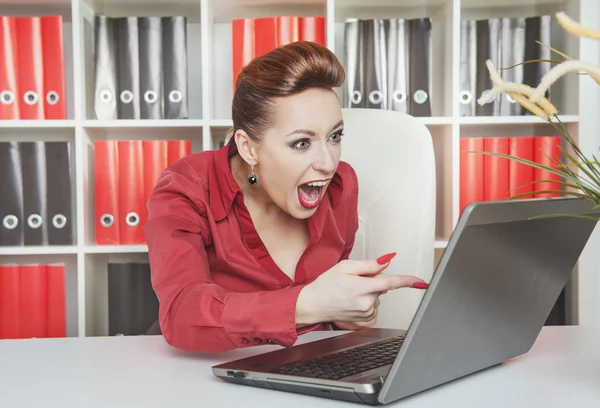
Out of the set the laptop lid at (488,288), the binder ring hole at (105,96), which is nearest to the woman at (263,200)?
the laptop lid at (488,288)

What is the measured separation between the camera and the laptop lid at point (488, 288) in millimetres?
631

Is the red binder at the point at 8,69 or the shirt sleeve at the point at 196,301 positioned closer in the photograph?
the shirt sleeve at the point at 196,301

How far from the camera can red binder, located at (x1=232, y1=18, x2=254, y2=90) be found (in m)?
2.27

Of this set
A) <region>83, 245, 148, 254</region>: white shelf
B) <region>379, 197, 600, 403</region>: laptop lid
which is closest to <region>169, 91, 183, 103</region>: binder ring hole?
<region>83, 245, 148, 254</region>: white shelf

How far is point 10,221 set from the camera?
2242 millimetres

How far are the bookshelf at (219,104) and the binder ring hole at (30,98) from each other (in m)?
0.07

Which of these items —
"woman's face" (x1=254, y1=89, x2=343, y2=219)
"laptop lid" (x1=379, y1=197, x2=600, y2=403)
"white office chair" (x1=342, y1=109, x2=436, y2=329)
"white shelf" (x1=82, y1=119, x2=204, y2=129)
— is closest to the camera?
"laptop lid" (x1=379, y1=197, x2=600, y2=403)

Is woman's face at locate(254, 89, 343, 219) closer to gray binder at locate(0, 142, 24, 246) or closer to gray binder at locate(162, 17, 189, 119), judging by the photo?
gray binder at locate(162, 17, 189, 119)

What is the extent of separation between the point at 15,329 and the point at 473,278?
2005 mm

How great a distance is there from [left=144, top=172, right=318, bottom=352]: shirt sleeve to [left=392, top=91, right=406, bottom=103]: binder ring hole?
3.68 ft

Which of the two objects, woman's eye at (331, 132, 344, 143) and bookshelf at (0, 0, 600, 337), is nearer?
woman's eye at (331, 132, 344, 143)

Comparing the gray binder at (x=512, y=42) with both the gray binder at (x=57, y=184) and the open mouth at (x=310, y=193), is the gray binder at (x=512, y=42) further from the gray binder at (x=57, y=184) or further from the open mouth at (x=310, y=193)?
the gray binder at (x=57, y=184)

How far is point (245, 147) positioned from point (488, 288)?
2.79ft

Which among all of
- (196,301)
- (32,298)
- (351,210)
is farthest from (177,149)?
(196,301)
